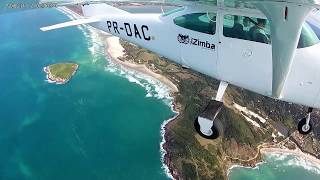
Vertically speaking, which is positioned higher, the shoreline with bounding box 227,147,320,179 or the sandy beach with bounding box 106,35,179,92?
the sandy beach with bounding box 106,35,179,92

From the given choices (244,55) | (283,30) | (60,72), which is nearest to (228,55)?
(244,55)

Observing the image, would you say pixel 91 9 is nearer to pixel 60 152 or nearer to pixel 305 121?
pixel 305 121

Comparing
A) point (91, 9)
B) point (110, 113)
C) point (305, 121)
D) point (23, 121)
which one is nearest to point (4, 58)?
point (23, 121)

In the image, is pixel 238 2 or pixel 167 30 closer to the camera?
pixel 238 2

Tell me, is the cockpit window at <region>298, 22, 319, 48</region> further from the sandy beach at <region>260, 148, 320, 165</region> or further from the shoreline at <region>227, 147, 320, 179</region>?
the sandy beach at <region>260, 148, 320, 165</region>

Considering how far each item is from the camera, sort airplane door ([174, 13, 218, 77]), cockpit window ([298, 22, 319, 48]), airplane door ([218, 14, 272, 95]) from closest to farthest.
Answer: cockpit window ([298, 22, 319, 48])
airplane door ([218, 14, 272, 95])
airplane door ([174, 13, 218, 77])

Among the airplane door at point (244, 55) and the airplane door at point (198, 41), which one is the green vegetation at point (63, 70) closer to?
the airplane door at point (198, 41)

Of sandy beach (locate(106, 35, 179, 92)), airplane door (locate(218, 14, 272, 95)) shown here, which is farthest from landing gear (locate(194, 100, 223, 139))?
sandy beach (locate(106, 35, 179, 92))

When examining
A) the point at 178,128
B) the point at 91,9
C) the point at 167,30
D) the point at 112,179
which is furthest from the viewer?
the point at 178,128

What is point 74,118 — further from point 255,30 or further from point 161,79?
point 255,30
